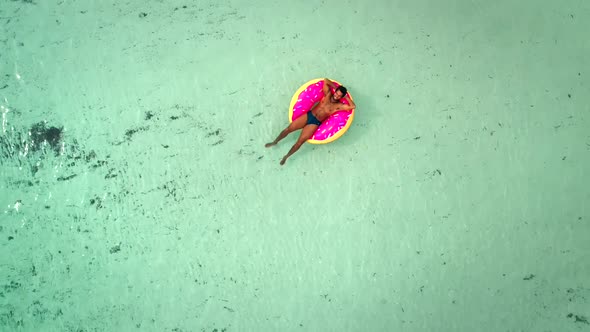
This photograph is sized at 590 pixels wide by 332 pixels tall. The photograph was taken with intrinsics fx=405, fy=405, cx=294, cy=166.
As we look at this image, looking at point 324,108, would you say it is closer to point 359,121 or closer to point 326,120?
point 326,120

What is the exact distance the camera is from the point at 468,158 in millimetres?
2809

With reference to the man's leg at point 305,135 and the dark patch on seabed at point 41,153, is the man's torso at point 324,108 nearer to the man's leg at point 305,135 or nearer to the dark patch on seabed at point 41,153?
the man's leg at point 305,135

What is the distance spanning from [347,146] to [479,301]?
4.57 feet

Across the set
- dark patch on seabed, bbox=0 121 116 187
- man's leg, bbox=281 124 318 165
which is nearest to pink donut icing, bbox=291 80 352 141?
man's leg, bbox=281 124 318 165

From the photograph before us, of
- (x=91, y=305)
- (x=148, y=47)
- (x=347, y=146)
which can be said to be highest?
(x=148, y=47)

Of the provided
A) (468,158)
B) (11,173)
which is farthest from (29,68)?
(468,158)

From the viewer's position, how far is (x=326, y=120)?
101 inches

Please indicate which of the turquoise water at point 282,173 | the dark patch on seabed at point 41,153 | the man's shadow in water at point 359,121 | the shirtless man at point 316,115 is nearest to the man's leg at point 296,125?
the shirtless man at point 316,115

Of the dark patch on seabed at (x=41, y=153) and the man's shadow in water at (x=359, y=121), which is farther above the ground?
the dark patch on seabed at (x=41, y=153)

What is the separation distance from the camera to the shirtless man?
8.08 feet

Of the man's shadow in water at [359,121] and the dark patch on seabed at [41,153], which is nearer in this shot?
the dark patch on seabed at [41,153]

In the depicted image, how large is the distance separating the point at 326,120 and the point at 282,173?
0.46 metres

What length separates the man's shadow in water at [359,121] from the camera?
9.02ft

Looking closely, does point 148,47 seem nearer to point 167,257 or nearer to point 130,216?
point 130,216
